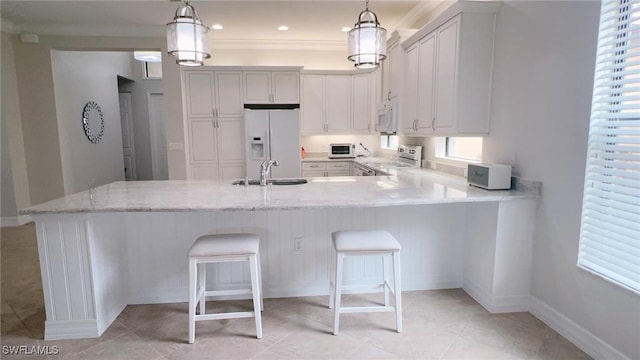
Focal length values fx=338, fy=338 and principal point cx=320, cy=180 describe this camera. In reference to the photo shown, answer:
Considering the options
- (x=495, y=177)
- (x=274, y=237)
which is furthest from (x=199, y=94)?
(x=495, y=177)

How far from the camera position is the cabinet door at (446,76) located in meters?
2.77

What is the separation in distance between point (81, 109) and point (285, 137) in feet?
11.7

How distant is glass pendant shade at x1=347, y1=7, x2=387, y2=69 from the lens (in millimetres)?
2230

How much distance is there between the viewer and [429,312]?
243 cm

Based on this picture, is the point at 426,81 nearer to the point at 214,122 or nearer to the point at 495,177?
the point at 495,177

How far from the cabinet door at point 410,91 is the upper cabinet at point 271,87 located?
1.99 m

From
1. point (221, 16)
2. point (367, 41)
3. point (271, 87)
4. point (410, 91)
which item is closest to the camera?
point (367, 41)

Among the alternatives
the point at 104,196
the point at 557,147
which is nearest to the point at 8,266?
the point at 104,196

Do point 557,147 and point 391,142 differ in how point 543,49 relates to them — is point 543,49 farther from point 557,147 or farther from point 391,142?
point 391,142

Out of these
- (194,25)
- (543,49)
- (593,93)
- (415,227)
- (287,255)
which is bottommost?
(287,255)

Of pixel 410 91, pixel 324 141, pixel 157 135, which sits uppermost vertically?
pixel 410 91

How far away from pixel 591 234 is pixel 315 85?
4.30 metres

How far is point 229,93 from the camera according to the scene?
5102mm

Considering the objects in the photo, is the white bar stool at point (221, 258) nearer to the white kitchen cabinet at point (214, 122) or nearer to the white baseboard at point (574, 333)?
the white baseboard at point (574, 333)
